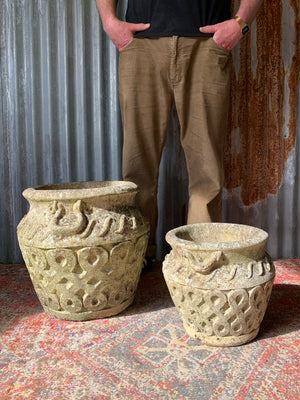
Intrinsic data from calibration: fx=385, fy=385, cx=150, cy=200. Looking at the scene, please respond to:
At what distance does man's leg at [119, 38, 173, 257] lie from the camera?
6.74ft

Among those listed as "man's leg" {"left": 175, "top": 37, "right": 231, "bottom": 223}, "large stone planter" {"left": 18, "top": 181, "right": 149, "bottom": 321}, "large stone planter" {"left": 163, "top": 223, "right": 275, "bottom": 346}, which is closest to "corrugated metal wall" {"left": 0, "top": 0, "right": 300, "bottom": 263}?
"man's leg" {"left": 175, "top": 37, "right": 231, "bottom": 223}

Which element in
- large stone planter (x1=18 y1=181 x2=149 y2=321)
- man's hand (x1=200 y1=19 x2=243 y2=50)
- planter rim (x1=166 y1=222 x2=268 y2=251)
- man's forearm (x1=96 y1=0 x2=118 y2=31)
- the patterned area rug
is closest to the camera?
the patterned area rug

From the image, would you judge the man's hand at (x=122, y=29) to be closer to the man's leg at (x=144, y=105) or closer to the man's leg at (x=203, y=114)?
the man's leg at (x=144, y=105)

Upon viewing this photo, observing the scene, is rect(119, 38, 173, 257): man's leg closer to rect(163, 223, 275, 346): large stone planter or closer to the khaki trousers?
the khaki trousers

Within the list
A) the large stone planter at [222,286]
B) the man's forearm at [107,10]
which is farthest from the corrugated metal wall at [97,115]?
the large stone planter at [222,286]

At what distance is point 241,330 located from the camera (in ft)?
4.70

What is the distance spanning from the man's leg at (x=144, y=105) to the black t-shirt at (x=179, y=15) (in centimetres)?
6

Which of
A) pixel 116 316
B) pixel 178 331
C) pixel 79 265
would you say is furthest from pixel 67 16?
pixel 178 331

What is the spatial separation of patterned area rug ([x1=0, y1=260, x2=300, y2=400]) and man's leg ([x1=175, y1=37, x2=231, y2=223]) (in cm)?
59

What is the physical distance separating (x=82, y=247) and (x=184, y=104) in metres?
0.99

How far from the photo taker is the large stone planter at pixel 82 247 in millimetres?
1584

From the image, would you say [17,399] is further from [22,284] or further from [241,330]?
[22,284]

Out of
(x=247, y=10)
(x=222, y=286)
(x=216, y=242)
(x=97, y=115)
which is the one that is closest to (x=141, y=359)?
(x=222, y=286)

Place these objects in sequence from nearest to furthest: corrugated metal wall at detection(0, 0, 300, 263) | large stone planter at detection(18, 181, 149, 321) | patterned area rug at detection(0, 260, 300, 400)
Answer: patterned area rug at detection(0, 260, 300, 400) → large stone planter at detection(18, 181, 149, 321) → corrugated metal wall at detection(0, 0, 300, 263)
